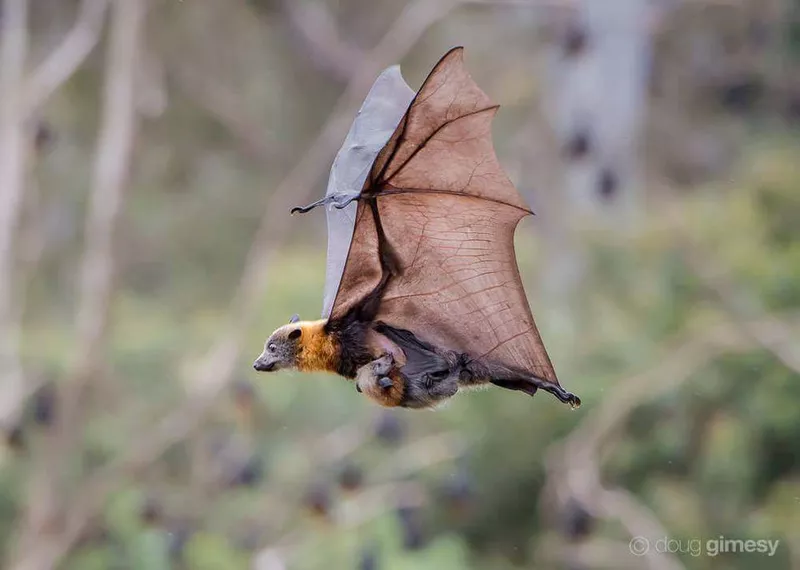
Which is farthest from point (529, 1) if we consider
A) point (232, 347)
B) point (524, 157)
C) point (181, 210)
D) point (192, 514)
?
point (181, 210)

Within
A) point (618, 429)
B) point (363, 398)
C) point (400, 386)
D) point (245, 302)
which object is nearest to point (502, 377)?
point (400, 386)

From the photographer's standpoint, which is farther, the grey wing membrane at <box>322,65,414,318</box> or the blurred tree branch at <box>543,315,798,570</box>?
the blurred tree branch at <box>543,315,798,570</box>

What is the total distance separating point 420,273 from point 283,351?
0.18 meters

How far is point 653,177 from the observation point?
8445mm

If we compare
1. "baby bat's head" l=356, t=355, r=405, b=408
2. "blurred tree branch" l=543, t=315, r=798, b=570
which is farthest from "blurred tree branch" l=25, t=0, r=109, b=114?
"baby bat's head" l=356, t=355, r=405, b=408

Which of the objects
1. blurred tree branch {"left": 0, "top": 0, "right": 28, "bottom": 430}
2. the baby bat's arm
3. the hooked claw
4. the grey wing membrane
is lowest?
the baby bat's arm

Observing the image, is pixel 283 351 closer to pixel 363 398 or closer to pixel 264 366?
pixel 264 366

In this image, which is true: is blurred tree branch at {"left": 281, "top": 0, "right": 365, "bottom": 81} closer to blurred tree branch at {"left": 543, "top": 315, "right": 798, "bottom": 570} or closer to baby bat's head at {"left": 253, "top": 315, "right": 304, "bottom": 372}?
blurred tree branch at {"left": 543, "top": 315, "right": 798, "bottom": 570}

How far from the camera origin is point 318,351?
43.2 inches

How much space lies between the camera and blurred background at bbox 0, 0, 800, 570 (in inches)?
140

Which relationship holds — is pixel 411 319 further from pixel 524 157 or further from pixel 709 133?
pixel 709 133

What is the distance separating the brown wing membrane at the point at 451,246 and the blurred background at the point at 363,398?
1.94m

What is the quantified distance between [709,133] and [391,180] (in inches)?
327

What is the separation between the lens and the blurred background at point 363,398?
3.54m
